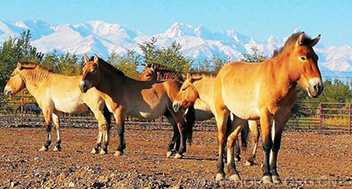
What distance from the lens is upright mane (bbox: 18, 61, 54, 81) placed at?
52.4 feet

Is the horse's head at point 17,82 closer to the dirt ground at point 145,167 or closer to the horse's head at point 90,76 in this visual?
the dirt ground at point 145,167

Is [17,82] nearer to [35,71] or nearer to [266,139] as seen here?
[35,71]

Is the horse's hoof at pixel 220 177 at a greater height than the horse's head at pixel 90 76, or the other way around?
the horse's head at pixel 90 76

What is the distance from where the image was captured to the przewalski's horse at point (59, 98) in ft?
48.5

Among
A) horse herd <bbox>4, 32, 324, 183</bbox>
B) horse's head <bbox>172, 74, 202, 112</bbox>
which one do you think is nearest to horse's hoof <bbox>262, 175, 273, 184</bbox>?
horse herd <bbox>4, 32, 324, 183</bbox>

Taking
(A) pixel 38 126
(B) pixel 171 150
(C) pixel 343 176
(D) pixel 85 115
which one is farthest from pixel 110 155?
(D) pixel 85 115

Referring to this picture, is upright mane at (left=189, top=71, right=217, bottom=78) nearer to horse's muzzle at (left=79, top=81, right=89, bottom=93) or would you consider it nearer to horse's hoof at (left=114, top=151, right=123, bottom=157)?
horse's muzzle at (left=79, top=81, right=89, bottom=93)

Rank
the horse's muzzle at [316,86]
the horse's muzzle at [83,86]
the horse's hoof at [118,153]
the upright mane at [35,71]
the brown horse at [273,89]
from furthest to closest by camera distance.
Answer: the upright mane at [35,71]
the horse's hoof at [118,153]
the horse's muzzle at [83,86]
the brown horse at [273,89]
the horse's muzzle at [316,86]

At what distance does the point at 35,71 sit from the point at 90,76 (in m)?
2.92

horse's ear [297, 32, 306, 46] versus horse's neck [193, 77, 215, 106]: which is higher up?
horse's ear [297, 32, 306, 46]

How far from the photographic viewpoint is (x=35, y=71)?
16.1 m

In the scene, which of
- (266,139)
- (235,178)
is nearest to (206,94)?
(235,178)

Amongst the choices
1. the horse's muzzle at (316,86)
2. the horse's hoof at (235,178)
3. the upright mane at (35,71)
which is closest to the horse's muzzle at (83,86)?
the upright mane at (35,71)

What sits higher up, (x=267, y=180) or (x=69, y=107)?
(x=69, y=107)
